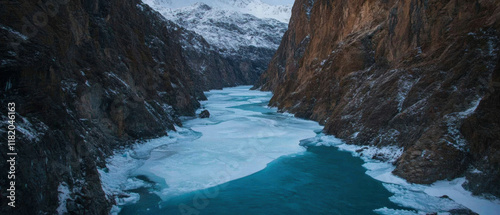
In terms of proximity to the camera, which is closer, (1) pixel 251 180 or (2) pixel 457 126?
(2) pixel 457 126

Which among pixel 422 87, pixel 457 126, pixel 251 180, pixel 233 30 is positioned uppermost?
pixel 233 30

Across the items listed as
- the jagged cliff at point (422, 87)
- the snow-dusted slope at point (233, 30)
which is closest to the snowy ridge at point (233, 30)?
the snow-dusted slope at point (233, 30)

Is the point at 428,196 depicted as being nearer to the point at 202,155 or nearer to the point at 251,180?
the point at 251,180

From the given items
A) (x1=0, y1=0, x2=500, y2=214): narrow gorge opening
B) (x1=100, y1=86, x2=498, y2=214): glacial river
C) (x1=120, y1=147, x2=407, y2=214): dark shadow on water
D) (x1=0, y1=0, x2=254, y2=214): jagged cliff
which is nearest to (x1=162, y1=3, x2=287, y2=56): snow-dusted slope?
(x1=0, y1=0, x2=254, y2=214): jagged cliff

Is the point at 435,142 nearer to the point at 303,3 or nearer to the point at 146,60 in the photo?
the point at 146,60

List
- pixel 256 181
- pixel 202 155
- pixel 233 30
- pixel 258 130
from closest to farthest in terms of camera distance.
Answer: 1. pixel 256 181
2. pixel 202 155
3. pixel 258 130
4. pixel 233 30

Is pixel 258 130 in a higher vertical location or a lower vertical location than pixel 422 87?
lower

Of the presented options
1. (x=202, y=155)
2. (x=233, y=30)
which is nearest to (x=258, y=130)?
(x=202, y=155)
